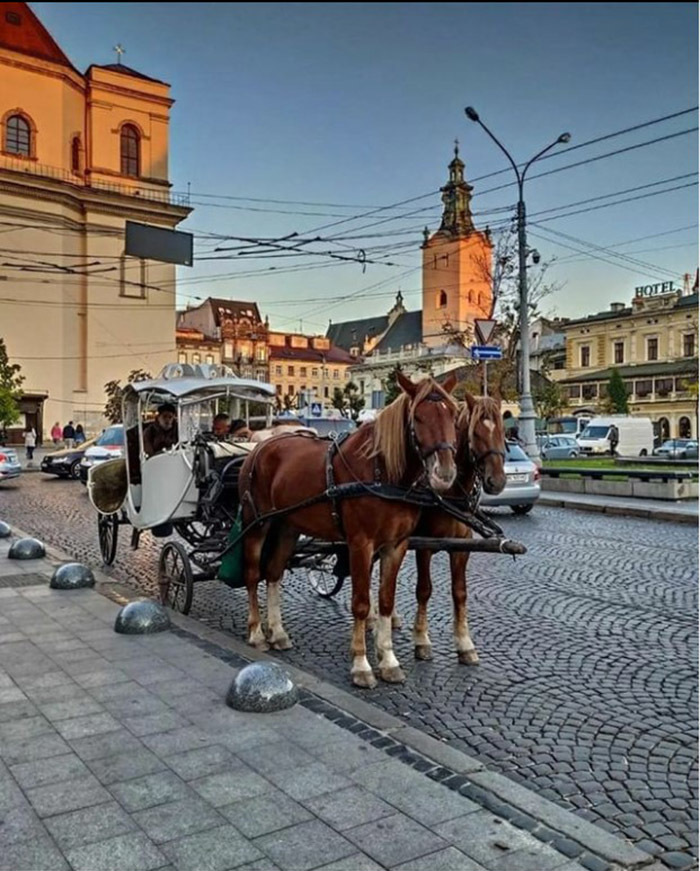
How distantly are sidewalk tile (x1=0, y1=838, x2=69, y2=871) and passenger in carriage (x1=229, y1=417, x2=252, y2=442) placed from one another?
5834 millimetres

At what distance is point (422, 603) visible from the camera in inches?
254

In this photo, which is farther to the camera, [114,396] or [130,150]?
[130,150]

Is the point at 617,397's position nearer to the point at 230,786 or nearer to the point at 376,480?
the point at 376,480

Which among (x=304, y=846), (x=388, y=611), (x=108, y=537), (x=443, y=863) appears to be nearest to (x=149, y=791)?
(x=304, y=846)

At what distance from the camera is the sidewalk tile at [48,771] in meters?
4.02

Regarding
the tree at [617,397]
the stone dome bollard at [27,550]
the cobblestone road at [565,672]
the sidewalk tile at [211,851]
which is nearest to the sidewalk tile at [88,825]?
the sidewalk tile at [211,851]

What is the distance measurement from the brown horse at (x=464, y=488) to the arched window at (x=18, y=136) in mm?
50254

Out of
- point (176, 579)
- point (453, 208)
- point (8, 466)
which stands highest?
point (453, 208)

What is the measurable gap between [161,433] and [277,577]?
10.5 feet

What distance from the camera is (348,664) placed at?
20.8 ft

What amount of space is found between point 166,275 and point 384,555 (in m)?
51.5

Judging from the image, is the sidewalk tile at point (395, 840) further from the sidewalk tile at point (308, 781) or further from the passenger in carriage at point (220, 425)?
the passenger in carriage at point (220, 425)

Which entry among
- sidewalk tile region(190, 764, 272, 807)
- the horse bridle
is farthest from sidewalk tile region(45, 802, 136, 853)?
the horse bridle

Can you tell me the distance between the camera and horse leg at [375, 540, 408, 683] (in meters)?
5.84
